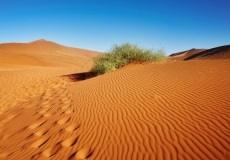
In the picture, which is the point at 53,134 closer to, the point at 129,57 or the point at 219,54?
the point at 129,57

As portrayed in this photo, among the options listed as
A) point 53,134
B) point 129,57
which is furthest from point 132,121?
point 129,57

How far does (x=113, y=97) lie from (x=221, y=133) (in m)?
3.67

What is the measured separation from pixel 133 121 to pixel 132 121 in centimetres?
2

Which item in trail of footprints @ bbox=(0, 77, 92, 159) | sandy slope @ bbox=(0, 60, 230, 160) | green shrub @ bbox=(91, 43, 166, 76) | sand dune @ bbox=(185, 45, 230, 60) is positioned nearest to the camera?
sandy slope @ bbox=(0, 60, 230, 160)

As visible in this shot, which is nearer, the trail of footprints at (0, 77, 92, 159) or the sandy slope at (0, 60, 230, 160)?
the sandy slope at (0, 60, 230, 160)

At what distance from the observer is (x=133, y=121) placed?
5480mm

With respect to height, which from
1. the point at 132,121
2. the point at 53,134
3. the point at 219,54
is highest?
the point at 132,121

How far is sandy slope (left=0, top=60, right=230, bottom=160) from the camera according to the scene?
435 cm

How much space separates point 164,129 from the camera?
4883 mm

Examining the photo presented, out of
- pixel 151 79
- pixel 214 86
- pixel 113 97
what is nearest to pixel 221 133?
pixel 214 86

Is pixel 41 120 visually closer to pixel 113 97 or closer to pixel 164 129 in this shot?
pixel 113 97

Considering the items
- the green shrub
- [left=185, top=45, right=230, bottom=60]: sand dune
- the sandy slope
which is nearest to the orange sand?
the sandy slope

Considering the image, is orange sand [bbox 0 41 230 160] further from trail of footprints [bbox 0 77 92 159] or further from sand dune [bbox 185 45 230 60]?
sand dune [bbox 185 45 230 60]

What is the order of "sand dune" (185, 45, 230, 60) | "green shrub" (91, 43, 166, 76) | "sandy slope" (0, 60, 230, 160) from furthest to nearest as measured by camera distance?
1. "sand dune" (185, 45, 230, 60)
2. "green shrub" (91, 43, 166, 76)
3. "sandy slope" (0, 60, 230, 160)
